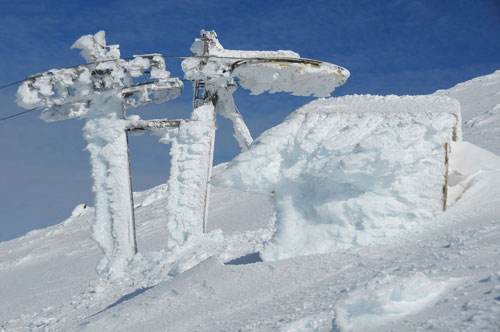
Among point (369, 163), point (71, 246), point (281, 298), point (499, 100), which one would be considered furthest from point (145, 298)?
point (499, 100)

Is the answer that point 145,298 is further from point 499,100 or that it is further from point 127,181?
point 499,100

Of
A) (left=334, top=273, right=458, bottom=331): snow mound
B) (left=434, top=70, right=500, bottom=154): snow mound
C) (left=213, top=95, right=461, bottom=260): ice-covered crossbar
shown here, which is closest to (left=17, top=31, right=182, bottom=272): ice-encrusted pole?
(left=213, top=95, right=461, bottom=260): ice-covered crossbar

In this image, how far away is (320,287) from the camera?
3.86 metres

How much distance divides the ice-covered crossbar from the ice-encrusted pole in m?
3.31

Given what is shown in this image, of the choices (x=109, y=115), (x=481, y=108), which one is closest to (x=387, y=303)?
(x=109, y=115)

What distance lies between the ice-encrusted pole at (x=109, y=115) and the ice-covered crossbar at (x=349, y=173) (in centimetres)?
331

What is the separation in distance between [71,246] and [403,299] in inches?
476

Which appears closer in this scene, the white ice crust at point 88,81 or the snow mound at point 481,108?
the white ice crust at point 88,81

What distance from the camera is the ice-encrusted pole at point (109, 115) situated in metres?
8.33

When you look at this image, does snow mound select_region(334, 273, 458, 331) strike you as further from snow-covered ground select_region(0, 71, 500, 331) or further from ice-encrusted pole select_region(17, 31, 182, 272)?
ice-encrusted pole select_region(17, 31, 182, 272)

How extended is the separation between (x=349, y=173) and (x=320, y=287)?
1368 mm

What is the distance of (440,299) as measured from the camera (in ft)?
9.36

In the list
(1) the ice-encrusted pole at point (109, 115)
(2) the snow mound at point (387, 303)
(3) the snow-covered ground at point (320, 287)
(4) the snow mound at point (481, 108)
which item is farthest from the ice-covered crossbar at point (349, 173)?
(4) the snow mound at point (481, 108)

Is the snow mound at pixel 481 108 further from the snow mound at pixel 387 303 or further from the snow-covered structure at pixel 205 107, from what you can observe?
the snow mound at pixel 387 303
